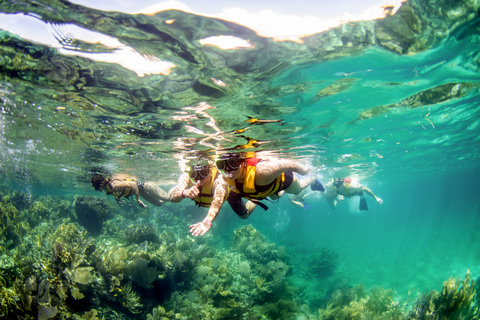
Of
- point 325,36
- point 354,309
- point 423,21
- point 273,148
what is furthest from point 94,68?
point 354,309

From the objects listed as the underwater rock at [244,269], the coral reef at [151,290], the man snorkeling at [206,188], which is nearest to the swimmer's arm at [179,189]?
the man snorkeling at [206,188]

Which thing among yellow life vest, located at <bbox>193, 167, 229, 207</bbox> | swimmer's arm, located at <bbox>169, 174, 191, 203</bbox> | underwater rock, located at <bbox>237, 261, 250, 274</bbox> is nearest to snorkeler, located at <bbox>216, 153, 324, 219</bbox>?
yellow life vest, located at <bbox>193, 167, 229, 207</bbox>

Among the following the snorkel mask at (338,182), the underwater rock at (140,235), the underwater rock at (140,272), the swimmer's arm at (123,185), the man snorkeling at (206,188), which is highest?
the man snorkeling at (206,188)

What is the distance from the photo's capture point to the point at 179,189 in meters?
6.76

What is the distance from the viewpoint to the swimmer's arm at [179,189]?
635 cm

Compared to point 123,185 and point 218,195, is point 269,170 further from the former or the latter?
point 123,185

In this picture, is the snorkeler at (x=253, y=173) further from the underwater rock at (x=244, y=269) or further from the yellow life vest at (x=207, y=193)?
the underwater rock at (x=244, y=269)

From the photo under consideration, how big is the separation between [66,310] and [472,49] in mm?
14331

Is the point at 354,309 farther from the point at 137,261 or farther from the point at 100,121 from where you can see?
the point at 100,121

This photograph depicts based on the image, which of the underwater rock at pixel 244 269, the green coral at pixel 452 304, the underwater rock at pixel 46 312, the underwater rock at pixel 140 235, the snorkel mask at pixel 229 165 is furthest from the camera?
the underwater rock at pixel 140 235

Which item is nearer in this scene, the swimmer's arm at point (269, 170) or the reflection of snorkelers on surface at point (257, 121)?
the swimmer's arm at point (269, 170)

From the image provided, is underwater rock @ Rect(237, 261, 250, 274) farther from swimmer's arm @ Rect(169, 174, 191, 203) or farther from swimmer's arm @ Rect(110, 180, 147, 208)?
swimmer's arm @ Rect(110, 180, 147, 208)

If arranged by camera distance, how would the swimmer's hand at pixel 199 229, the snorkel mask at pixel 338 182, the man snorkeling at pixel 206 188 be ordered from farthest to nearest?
the snorkel mask at pixel 338 182, the man snorkeling at pixel 206 188, the swimmer's hand at pixel 199 229

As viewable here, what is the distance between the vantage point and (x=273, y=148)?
511 inches
